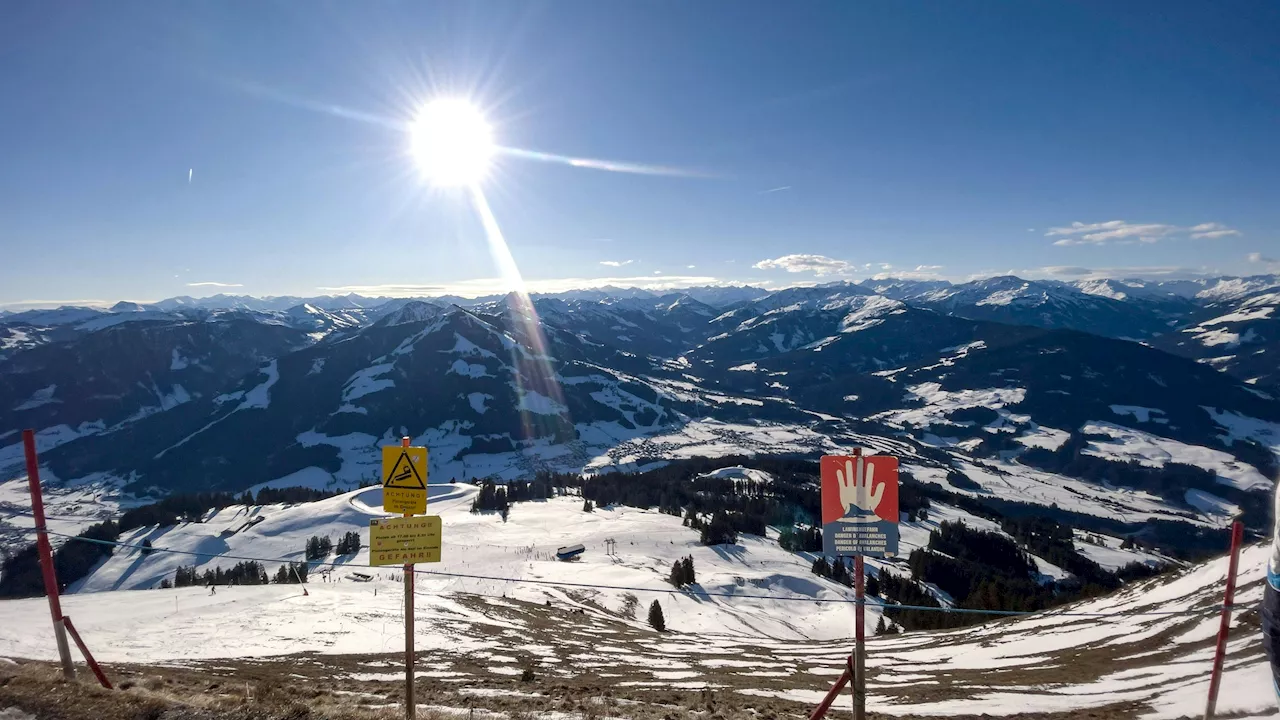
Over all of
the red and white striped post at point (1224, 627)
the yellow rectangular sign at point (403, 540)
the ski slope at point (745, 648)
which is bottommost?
the ski slope at point (745, 648)

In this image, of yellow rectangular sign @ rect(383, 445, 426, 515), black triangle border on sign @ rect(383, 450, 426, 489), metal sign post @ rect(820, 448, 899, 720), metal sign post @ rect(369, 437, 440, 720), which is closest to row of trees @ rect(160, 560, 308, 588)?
metal sign post @ rect(369, 437, 440, 720)

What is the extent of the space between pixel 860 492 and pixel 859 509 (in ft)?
1.08

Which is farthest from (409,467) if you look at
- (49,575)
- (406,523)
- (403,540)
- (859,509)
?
(49,575)

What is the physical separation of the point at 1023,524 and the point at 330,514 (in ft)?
657

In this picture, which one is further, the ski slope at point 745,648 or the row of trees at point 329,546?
the row of trees at point 329,546

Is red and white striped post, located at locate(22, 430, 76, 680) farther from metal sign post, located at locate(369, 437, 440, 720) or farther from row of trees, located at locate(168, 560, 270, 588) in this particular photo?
row of trees, located at locate(168, 560, 270, 588)

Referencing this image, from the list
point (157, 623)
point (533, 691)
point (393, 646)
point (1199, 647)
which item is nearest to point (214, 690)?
point (533, 691)

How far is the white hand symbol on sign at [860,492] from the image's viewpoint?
10961 mm

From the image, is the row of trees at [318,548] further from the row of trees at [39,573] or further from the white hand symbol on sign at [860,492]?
the white hand symbol on sign at [860,492]

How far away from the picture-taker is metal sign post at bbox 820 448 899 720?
10891mm

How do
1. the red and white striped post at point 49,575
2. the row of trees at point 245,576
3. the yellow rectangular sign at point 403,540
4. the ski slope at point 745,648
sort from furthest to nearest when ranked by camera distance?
1. the row of trees at point 245,576
2. the ski slope at point 745,648
3. the red and white striped post at point 49,575
4. the yellow rectangular sign at point 403,540

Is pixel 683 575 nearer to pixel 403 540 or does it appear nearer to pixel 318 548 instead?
pixel 318 548

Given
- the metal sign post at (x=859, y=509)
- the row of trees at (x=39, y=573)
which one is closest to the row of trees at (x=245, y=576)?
the row of trees at (x=39, y=573)

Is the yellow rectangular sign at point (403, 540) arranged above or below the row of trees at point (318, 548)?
above
